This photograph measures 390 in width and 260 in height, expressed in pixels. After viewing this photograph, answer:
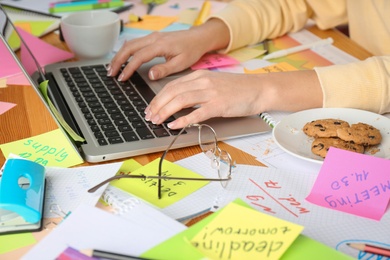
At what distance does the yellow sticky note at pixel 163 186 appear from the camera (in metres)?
0.75

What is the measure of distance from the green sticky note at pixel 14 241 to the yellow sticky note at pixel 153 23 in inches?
34.8

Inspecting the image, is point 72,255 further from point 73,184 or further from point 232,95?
point 232,95

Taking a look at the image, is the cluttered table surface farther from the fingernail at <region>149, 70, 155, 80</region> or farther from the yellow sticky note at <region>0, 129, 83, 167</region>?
the fingernail at <region>149, 70, 155, 80</region>

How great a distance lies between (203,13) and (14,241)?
1019mm

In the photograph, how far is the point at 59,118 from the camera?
0.89 metres

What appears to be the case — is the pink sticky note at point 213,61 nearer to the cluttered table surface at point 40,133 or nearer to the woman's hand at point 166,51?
the woman's hand at point 166,51

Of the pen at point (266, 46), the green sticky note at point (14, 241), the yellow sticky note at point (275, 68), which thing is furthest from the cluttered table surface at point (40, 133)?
the pen at point (266, 46)

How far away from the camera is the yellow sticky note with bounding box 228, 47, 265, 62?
1276 mm

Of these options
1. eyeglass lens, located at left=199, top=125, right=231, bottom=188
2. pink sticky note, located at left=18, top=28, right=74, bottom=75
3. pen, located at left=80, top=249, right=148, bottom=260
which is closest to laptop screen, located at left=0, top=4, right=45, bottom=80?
pink sticky note, located at left=18, top=28, right=74, bottom=75

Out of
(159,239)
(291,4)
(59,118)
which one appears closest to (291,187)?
(159,239)

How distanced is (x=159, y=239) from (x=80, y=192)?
169mm

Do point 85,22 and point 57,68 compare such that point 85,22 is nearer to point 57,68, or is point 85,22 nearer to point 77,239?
point 57,68

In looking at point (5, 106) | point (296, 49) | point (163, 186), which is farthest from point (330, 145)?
point (5, 106)

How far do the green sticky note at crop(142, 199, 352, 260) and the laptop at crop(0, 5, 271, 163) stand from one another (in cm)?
25
